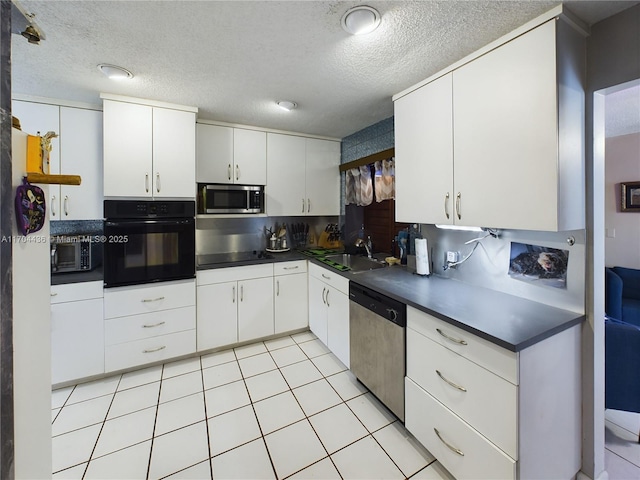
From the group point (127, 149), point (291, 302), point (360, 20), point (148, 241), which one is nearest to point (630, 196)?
point (360, 20)

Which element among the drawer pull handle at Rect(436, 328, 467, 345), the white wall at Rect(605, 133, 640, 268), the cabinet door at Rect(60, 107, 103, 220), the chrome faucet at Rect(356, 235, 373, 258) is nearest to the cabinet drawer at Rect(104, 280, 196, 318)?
the cabinet door at Rect(60, 107, 103, 220)

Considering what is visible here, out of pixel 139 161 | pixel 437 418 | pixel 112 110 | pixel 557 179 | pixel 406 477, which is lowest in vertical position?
pixel 406 477

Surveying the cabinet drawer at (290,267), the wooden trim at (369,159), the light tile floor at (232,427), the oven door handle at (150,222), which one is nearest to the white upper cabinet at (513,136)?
the wooden trim at (369,159)

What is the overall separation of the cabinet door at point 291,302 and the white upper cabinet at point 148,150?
129 cm

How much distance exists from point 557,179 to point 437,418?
4.41 ft

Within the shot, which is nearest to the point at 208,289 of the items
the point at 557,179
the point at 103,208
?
the point at 103,208

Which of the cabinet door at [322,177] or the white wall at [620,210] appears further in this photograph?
the white wall at [620,210]

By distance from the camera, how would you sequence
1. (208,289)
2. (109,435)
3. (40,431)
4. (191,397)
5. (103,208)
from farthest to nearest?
(208,289) → (103,208) → (191,397) → (109,435) → (40,431)

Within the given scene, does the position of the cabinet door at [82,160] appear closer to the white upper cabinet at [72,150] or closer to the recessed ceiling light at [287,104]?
the white upper cabinet at [72,150]

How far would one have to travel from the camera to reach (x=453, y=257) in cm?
207

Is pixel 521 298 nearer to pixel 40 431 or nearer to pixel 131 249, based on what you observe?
pixel 40 431

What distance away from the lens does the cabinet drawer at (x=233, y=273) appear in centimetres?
261

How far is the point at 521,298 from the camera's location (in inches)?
65.4

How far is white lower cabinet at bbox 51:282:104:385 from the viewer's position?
2129mm
